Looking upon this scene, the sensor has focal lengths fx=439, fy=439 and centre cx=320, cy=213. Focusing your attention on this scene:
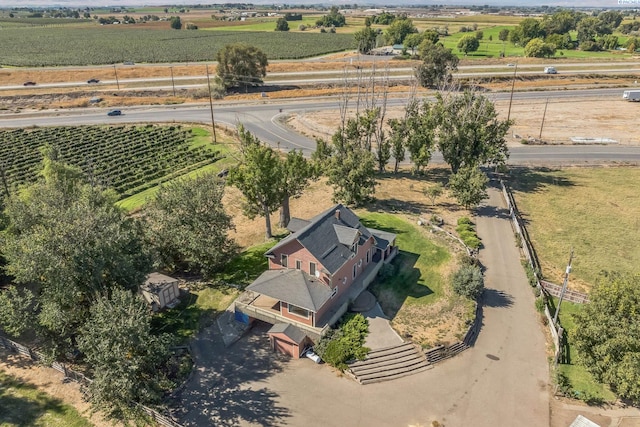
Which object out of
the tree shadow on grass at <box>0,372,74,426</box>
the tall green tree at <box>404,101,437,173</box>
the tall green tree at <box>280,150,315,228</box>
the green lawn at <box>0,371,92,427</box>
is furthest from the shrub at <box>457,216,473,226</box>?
the tree shadow on grass at <box>0,372,74,426</box>

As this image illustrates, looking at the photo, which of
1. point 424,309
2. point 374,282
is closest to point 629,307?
point 424,309

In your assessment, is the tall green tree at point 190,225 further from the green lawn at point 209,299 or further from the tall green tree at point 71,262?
the tall green tree at point 71,262

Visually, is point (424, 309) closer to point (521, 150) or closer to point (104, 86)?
point (521, 150)

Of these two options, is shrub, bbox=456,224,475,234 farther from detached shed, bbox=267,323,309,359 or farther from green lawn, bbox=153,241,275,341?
detached shed, bbox=267,323,309,359

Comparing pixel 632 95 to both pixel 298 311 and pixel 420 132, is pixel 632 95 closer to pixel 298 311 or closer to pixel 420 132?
pixel 420 132

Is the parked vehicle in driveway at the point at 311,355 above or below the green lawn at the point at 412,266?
below

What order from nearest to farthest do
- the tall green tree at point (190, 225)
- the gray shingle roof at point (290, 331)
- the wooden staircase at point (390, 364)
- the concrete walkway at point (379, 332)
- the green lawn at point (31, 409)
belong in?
1. the green lawn at point (31, 409)
2. the wooden staircase at point (390, 364)
3. the gray shingle roof at point (290, 331)
4. the concrete walkway at point (379, 332)
5. the tall green tree at point (190, 225)

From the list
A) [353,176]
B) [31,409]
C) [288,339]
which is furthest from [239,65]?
[31,409]

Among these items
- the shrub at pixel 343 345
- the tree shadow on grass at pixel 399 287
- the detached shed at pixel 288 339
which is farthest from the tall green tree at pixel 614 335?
the detached shed at pixel 288 339
